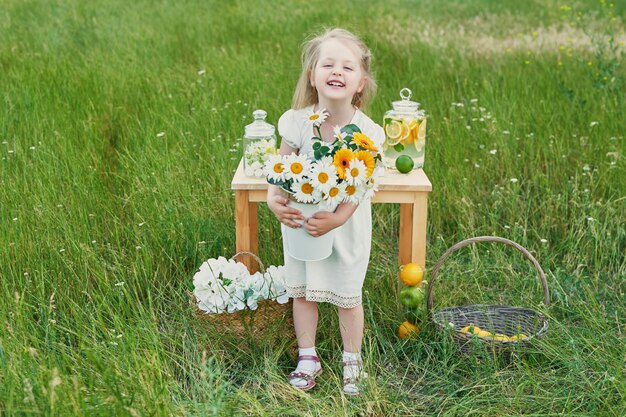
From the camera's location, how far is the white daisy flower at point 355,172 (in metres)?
2.57

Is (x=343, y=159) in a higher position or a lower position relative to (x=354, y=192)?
higher

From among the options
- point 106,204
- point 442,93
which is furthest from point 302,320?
point 442,93

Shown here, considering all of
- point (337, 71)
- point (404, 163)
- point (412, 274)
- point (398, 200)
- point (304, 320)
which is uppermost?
point (337, 71)

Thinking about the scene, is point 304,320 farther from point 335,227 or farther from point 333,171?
point 333,171

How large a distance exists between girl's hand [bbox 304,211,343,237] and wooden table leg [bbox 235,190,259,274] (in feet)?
1.53

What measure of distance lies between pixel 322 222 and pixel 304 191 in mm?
117

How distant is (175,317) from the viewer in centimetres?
313

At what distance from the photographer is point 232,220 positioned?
3.72 meters

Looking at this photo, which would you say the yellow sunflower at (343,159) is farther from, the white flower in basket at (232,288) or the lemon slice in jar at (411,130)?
the lemon slice in jar at (411,130)

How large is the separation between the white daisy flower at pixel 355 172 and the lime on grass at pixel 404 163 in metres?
0.54

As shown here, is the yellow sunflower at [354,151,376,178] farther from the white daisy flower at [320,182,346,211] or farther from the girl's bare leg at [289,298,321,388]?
the girl's bare leg at [289,298,321,388]

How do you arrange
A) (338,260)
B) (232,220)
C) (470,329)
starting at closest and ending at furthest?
1. (338,260)
2. (470,329)
3. (232,220)

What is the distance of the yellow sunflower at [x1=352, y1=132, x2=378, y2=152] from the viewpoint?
2.62 meters

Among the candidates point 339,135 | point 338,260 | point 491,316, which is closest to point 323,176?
point 339,135
